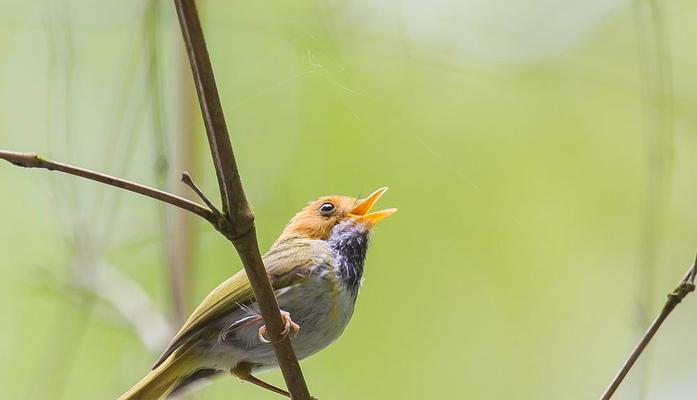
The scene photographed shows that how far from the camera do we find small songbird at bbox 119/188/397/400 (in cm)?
383

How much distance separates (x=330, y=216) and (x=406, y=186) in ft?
8.17

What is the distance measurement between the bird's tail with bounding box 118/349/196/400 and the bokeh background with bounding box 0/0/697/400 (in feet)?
2.85

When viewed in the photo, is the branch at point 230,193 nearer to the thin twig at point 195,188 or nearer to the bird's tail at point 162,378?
the thin twig at point 195,188

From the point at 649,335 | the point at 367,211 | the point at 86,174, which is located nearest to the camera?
the point at 86,174

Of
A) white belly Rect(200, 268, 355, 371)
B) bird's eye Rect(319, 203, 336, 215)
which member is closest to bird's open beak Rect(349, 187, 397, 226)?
bird's eye Rect(319, 203, 336, 215)

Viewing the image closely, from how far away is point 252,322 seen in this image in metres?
3.84

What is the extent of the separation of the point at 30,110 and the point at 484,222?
3.74 metres

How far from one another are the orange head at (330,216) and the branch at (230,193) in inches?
62.0

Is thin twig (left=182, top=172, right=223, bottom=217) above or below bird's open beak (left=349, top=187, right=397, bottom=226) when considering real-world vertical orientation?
below

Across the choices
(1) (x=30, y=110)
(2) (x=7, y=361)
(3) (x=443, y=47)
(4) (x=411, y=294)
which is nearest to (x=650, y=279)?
(3) (x=443, y=47)

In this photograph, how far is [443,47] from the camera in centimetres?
621

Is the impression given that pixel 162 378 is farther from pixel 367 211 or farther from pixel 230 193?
pixel 230 193

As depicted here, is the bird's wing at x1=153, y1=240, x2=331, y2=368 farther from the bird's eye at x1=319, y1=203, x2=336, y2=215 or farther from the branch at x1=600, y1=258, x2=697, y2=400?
the branch at x1=600, y1=258, x2=697, y2=400

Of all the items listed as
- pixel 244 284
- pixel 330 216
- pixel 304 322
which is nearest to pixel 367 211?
pixel 330 216
